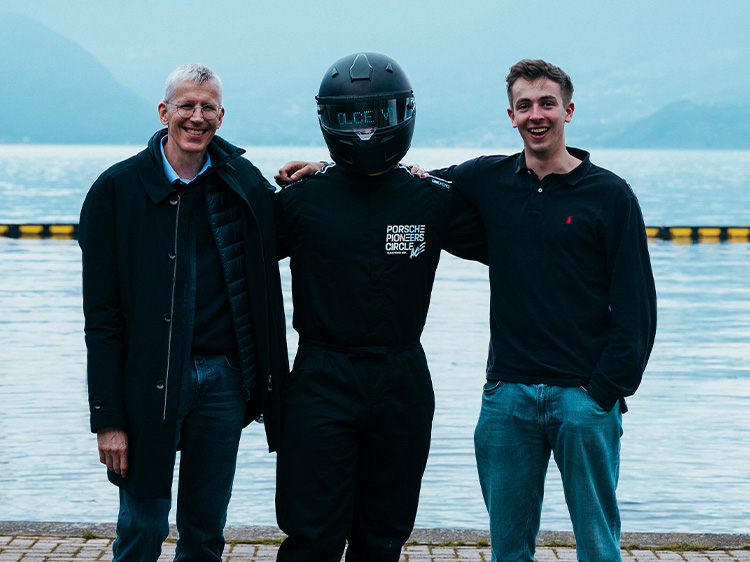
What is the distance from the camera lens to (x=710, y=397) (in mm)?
9656

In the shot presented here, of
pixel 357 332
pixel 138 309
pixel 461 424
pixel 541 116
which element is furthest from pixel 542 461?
pixel 461 424

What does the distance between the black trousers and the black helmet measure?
2.44 ft

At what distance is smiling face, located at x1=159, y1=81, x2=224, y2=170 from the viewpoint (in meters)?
3.82

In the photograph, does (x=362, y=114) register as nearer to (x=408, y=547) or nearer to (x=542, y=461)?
(x=542, y=461)

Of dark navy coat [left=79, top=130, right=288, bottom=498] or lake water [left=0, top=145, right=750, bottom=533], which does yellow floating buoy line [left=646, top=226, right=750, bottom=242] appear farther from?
dark navy coat [left=79, top=130, right=288, bottom=498]

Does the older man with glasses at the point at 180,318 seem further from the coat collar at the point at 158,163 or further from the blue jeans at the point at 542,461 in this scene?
the blue jeans at the point at 542,461

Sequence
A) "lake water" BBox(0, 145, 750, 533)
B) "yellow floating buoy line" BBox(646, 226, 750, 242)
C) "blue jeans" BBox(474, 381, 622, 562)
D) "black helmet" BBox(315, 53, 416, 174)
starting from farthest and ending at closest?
"yellow floating buoy line" BBox(646, 226, 750, 242) < "lake water" BBox(0, 145, 750, 533) < "black helmet" BBox(315, 53, 416, 174) < "blue jeans" BBox(474, 381, 622, 562)

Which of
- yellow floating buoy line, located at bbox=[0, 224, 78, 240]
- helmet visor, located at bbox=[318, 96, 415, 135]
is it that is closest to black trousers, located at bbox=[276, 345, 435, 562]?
helmet visor, located at bbox=[318, 96, 415, 135]

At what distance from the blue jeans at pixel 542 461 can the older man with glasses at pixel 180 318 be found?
2.71ft

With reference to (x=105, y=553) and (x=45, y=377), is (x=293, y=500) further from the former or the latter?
(x=45, y=377)

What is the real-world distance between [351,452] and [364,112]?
1.27 meters

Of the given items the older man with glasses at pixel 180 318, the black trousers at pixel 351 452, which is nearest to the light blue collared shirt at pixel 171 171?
the older man with glasses at pixel 180 318

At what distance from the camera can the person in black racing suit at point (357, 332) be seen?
391cm

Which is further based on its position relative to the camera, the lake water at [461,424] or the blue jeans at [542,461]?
the lake water at [461,424]
